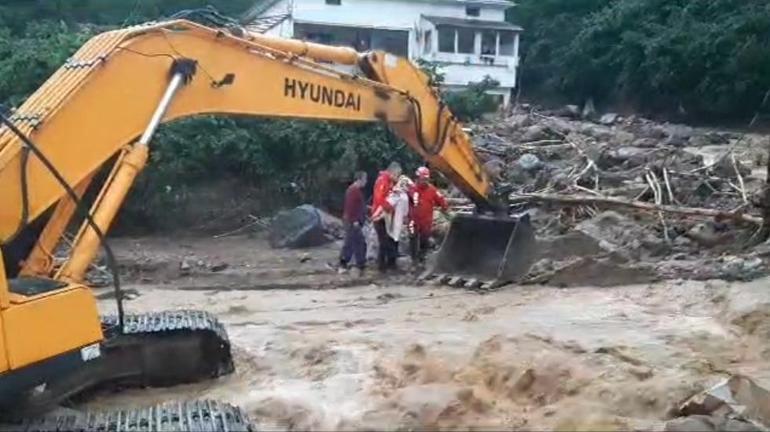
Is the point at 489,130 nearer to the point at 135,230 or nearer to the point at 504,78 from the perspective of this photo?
the point at 135,230

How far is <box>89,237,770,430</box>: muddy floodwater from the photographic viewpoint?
6.20 metres

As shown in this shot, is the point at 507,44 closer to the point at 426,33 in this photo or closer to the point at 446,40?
the point at 446,40

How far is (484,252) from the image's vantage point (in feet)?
37.5

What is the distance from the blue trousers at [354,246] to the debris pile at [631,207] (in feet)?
6.91

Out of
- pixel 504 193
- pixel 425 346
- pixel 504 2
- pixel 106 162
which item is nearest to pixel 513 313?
pixel 425 346

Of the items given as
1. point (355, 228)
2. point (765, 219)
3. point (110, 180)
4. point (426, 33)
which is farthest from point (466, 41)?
point (110, 180)

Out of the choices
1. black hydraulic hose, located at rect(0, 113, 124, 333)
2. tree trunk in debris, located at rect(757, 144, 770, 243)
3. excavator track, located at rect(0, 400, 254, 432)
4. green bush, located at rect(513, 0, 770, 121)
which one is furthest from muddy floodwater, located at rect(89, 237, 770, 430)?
green bush, located at rect(513, 0, 770, 121)

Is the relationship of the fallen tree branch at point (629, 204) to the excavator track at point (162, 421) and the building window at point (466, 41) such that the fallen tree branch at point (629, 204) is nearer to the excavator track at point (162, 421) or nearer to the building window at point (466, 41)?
the excavator track at point (162, 421)

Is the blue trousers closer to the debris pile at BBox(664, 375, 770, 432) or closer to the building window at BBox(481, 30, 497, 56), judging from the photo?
the debris pile at BBox(664, 375, 770, 432)

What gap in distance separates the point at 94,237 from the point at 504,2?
36.1 metres

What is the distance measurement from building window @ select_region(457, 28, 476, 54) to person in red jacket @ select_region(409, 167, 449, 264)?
2724cm

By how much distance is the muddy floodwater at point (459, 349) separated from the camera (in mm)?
6199

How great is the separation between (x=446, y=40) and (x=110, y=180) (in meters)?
33.6

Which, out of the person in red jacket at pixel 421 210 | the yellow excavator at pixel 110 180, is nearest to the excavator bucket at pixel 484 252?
the person in red jacket at pixel 421 210
